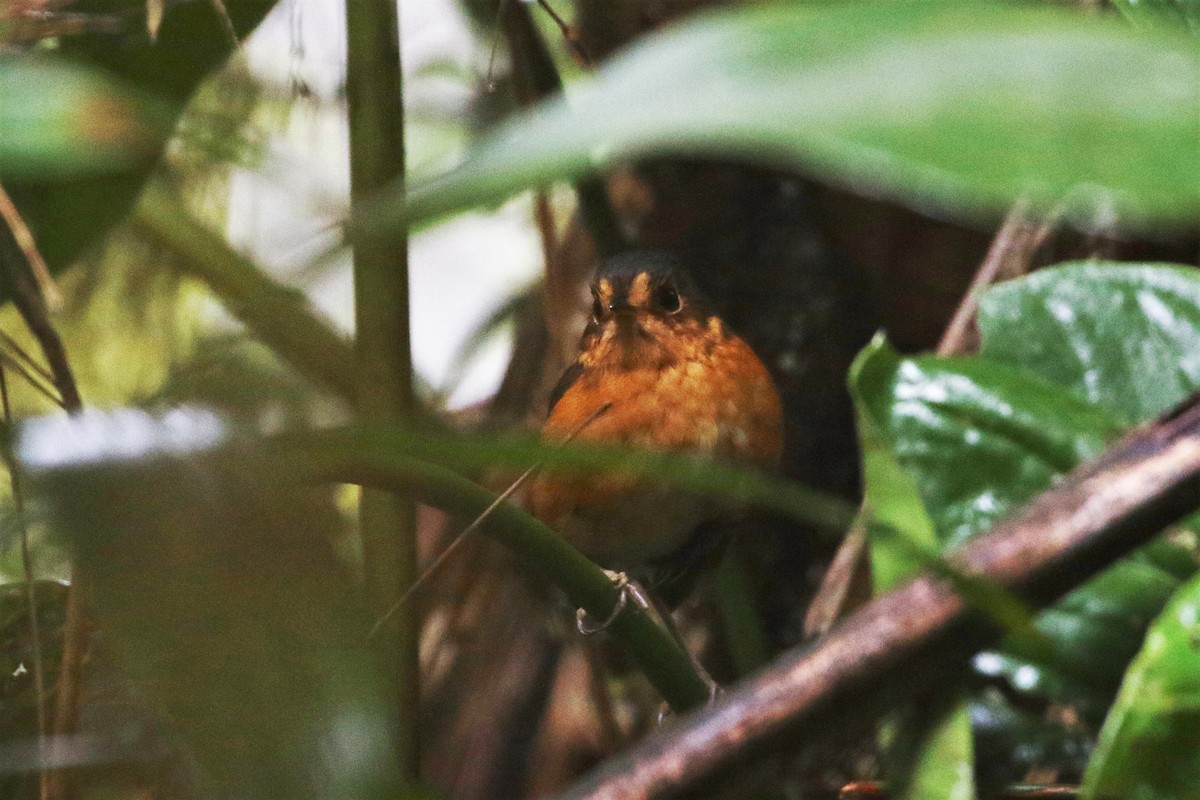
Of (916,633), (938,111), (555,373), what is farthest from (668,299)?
(938,111)

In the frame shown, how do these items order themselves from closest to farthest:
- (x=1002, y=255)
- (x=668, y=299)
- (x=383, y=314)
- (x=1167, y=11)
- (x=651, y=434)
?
(x=383, y=314) < (x=1167, y=11) < (x=651, y=434) < (x=1002, y=255) < (x=668, y=299)

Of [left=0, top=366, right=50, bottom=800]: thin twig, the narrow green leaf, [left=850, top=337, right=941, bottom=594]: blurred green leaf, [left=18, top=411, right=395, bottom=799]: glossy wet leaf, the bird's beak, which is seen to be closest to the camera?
[left=18, top=411, right=395, bottom=799]: glossy wet leaf

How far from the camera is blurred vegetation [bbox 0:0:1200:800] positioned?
23cm

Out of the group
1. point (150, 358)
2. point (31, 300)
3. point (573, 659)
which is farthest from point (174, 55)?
point (573, 659)

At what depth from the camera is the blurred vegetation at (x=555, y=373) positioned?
0.23 meters

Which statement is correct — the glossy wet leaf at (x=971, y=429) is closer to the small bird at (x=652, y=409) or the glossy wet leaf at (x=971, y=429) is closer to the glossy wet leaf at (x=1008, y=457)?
the glossy wet leaf at (x=1008, y=457)

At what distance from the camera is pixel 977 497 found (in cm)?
111

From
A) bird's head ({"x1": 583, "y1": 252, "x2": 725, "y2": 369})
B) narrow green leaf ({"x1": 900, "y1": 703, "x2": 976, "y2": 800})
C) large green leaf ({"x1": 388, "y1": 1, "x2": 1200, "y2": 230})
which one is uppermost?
large green leaf ({"x1": 388, "y1": 1, "x2": 1200, "y2": 230})

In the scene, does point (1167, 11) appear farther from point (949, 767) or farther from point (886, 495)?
point (949, 767)

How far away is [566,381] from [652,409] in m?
0.24

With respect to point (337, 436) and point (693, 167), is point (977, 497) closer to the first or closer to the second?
point (337, 436)

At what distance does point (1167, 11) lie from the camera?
3.45ft

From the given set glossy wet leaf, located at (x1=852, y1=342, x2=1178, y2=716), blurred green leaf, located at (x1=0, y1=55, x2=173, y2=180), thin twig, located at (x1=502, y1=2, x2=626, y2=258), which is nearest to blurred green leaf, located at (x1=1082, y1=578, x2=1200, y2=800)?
glossy wet leaf, located at (x1=852, y1=342, x2=1178, y2=716)

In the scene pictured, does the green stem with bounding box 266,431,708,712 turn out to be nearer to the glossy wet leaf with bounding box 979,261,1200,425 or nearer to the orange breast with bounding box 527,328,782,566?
the glossy wet leaf with bounding box 979,261,1200,425
